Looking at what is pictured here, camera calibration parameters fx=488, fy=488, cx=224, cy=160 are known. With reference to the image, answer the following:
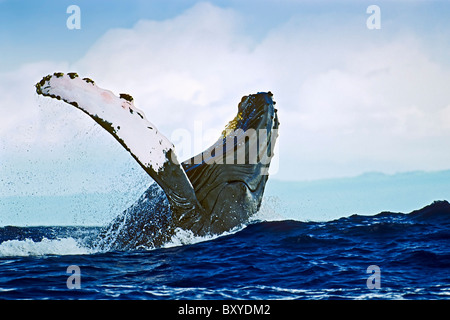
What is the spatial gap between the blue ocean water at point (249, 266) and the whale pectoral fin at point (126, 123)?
1.62m

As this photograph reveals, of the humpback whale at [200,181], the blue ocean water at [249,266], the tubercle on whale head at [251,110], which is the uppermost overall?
the tubercle on whale head at [251,110]

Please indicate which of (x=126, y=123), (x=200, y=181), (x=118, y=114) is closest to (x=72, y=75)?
(x=118, y=114)

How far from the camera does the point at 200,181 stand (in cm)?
1023

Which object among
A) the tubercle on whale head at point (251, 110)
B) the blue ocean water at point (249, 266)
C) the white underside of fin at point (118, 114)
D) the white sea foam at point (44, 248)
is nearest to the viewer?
the blue ocean water at point (249, 266)

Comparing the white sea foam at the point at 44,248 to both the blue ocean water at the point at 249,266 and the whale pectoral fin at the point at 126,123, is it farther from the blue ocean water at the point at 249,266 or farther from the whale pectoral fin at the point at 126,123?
the whale pectoral fin at the point at 126,123

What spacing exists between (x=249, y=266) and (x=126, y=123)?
335 cm

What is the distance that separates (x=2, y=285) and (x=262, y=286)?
4.15m

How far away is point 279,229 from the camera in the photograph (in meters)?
12.1

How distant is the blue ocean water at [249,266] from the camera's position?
282 inches

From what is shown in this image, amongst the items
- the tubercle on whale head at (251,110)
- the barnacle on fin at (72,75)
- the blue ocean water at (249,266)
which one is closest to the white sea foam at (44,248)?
the blue ocean water at (249,266)

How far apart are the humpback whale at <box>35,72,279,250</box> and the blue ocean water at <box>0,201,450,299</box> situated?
A: 392 millimetres

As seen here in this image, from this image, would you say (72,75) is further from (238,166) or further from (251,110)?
(251,110)
